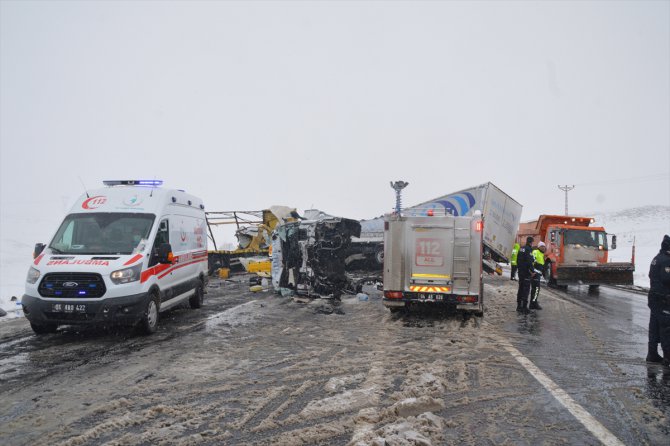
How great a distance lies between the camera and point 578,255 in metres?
16.9

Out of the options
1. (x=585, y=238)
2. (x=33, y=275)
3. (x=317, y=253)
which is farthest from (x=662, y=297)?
(x=585, y=238)

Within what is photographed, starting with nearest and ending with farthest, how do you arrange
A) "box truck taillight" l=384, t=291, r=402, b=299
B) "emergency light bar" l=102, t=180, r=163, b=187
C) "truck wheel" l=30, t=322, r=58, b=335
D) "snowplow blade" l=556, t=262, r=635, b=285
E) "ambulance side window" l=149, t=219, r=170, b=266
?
"truck wheel" l=30, t=322, r=58, b=335 → "ambulance side window" l=149, t=219, r=170, b=266 → "emergency light bar" l=102, t=180, r=163, b=187 → "box truck taillight" l=384, t=291, r=402, b=299 → "snowplow blade" l=556, t=262, r=635, b=285

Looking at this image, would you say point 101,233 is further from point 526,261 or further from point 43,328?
point 526,261

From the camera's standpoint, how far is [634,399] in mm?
4801

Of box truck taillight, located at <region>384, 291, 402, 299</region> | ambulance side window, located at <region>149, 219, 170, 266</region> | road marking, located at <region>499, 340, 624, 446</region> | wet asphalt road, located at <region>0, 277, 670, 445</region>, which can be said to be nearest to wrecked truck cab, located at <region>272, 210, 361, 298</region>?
box truck taillight, located at <region>384, 291, 402, 299</region>

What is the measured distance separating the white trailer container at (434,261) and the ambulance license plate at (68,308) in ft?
18.7

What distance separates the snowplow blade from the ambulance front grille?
14.3 meters

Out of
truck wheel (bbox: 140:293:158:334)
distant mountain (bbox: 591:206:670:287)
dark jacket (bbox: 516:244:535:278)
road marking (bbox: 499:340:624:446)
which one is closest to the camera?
road marking (bbox: 499:340:624:446)

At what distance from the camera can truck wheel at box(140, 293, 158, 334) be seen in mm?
7659

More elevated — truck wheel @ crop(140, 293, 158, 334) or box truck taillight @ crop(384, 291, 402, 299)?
box truck taillight @ crop(384, 291, 402, 299)

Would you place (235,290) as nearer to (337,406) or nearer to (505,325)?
(505,325)

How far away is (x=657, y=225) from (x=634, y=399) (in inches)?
2907

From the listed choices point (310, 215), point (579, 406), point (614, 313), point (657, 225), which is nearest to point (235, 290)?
point (310, 215)

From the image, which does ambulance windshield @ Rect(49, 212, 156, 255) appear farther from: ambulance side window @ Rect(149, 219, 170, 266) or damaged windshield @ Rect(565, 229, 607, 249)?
damaged windshield @ Rect(565, 229, 607, 249)
